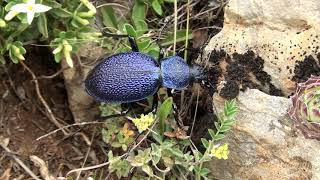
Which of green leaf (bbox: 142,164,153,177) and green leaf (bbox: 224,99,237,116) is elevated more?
green leaf (bbox: 224,99,237,116)

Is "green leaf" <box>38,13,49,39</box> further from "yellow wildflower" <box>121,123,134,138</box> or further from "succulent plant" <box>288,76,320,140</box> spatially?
"succulent plant" <box>288,76,320,140</box>

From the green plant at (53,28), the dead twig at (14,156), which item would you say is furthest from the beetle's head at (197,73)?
the dead twig at (14,156)

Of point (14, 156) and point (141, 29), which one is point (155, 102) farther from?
point (14, 156)

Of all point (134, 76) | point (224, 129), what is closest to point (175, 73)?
point (134, 76)

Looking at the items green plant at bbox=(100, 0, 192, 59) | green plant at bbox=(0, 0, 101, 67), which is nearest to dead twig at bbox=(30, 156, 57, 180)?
green plant at bbox=(0, 0, 101, 67)

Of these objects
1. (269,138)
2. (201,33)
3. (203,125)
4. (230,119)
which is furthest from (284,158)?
(201,33)
